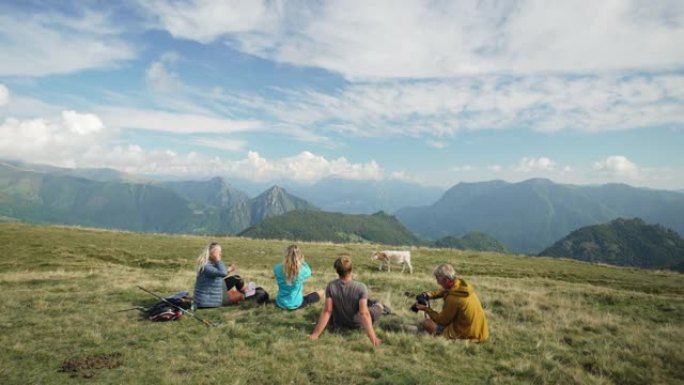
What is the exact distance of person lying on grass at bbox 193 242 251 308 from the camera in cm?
1487

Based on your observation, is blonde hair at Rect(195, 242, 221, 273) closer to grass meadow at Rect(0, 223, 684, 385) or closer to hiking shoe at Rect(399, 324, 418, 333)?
grass meadow at Rect(0, 223, 684, 385)

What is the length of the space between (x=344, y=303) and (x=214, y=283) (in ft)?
20.1

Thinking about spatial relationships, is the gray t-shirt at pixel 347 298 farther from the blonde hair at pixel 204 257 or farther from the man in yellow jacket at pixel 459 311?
the blonde hair at pixel 204 257

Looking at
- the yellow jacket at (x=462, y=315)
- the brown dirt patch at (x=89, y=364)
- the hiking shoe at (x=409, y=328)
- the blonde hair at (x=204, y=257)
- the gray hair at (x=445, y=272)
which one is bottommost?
the brown dirt patch at (x=89, y=364)

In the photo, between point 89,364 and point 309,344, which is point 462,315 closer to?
point 309,344

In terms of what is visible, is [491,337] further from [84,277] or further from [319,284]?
[84,277]

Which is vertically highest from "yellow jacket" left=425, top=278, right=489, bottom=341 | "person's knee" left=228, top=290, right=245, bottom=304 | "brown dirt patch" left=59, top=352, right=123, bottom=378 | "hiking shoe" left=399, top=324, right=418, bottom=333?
"yellow jacket" left=425, top=278, right=489, bottom=341

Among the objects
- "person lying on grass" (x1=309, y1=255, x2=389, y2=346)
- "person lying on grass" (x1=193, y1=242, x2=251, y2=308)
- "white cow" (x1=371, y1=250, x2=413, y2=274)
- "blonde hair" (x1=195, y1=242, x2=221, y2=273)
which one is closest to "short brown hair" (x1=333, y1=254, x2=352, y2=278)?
"person lying on grass" (x1=309, y1=255, x2=389, y2=346)

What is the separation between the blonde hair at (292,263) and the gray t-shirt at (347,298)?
86.9 inches

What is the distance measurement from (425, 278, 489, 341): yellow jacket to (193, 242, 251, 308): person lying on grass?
26.2ft

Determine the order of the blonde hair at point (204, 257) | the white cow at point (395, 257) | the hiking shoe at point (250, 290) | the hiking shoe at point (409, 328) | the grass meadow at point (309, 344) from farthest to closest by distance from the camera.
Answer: the white cow at point (395, 257) → the hiking shoe at point (250, 290) → the blonde hair at point (204, 257) → the hiking shoe at point (409, 328) → the grass meadow at point (309, 344)

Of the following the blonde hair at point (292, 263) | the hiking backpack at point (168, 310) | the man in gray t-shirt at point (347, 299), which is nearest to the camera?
the man in gray t-shirt at point (347, 299)

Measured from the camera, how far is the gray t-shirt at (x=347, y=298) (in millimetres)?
12227

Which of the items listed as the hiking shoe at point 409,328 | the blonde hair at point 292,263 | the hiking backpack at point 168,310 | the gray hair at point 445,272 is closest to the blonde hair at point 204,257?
the hiking backpack at point 168,310
